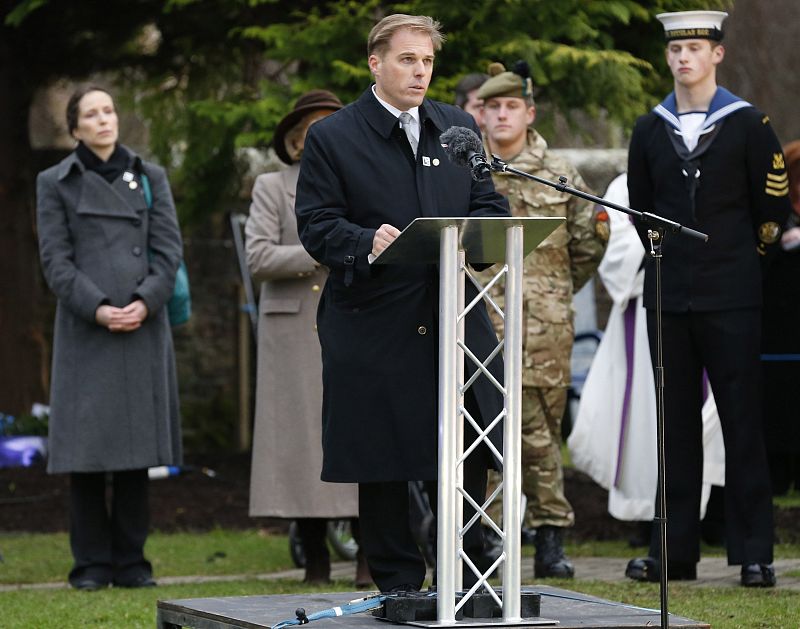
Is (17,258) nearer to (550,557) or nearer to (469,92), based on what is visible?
(469,92)

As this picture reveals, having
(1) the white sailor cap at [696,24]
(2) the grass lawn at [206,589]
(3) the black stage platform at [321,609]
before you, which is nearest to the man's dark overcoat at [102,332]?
(2) the grass lawn at [206,589]

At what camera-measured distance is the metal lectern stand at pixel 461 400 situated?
4594 millimetres

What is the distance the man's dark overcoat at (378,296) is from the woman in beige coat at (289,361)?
2.05 m

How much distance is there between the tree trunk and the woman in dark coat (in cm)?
519

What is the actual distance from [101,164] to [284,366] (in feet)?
4.12

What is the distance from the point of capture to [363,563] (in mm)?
7055

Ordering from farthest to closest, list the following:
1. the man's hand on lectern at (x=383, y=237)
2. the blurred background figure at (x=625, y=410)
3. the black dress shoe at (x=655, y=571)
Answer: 1. the blurred background figure at (x=625, y=410)
2. the black dress shoe at (x=655, y=571)
3. the man's hand on lectern at (x=383, y=237)

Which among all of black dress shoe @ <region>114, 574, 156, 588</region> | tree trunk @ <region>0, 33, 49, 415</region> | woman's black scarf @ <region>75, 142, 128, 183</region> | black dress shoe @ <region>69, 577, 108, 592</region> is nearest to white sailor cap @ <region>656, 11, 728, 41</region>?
woman's black scarf @ <region>75, 142, 128, 183</region>

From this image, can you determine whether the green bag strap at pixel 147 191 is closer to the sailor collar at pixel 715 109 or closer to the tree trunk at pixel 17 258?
the sailor collar at pixel 715 109

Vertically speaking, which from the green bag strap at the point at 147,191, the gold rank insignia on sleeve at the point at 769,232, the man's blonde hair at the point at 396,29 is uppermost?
the man's blonde hair at the point at 396,29

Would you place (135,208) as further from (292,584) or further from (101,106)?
(292,584)

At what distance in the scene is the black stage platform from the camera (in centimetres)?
482

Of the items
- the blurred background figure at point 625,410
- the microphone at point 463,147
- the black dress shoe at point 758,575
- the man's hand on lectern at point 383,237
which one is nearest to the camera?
the microphone at point 463,147

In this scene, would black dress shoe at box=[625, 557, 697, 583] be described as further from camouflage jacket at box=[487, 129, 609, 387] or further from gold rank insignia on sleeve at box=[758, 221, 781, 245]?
Result: gold rank insignia on sleeve at box=[758, 221, 781, 245]
